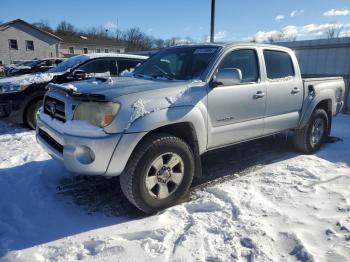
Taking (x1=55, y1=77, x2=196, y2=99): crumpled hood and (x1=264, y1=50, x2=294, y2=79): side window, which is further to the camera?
(x1=264, y1=50, x2=294, y2=79): side window

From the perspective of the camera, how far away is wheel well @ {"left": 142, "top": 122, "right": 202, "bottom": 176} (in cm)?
363

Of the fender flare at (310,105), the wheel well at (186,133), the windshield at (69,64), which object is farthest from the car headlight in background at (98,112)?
the windshield at (69,64)

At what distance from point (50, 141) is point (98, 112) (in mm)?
919

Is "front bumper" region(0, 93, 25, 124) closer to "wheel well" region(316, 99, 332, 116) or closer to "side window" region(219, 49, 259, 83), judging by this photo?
"side window" region(219, 49, 259, 83)

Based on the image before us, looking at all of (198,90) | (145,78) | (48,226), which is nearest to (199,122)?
(198,90)

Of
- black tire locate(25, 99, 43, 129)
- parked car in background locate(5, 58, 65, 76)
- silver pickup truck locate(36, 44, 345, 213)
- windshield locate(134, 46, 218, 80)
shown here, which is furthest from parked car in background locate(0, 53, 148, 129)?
silver pickup truck locate(36, 44, 345, 213)

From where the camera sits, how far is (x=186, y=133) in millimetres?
3785

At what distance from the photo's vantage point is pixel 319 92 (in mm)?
5574

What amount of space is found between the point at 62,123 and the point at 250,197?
233cm

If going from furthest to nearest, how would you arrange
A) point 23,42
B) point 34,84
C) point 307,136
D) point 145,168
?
point 23,42
point 34,84
point 307,136
point 145,168

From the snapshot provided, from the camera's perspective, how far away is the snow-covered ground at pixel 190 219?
9.31 feet

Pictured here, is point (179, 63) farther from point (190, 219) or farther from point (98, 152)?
point (190, 219)

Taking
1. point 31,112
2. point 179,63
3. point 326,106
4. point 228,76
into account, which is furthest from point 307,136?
point 31,112

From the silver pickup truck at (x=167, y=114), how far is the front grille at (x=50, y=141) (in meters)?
0.01
